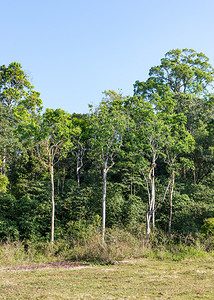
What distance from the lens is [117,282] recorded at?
695 cm

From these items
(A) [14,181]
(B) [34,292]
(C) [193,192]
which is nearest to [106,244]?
(B) [34,292]

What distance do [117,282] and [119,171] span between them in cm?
1538

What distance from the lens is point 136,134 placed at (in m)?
18.5

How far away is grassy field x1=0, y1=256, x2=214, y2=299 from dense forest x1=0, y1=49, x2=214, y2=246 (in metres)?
6.29

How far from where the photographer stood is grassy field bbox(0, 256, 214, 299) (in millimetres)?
5625

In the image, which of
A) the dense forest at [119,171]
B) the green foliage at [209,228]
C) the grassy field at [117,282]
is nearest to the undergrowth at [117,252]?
the grassy field at [117,282]

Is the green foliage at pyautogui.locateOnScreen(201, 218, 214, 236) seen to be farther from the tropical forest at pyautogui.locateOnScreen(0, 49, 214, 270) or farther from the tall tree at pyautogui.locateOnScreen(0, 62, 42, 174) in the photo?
the tall tree at pyautogui.locateOnScreen(0, 62, 42, 174)

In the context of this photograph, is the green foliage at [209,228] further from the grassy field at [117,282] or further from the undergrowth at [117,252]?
the grassy field at [117,282]

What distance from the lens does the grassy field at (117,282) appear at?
562 cm

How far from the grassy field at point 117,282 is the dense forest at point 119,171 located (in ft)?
20.7

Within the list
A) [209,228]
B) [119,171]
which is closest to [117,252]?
[209,228]

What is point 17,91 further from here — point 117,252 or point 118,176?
point 117,252

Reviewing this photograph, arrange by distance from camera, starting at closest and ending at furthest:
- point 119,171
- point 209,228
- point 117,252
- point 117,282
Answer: point 117,282, point 117,252, point 209,228, point 119,171

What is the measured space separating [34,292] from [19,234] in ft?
46.2
